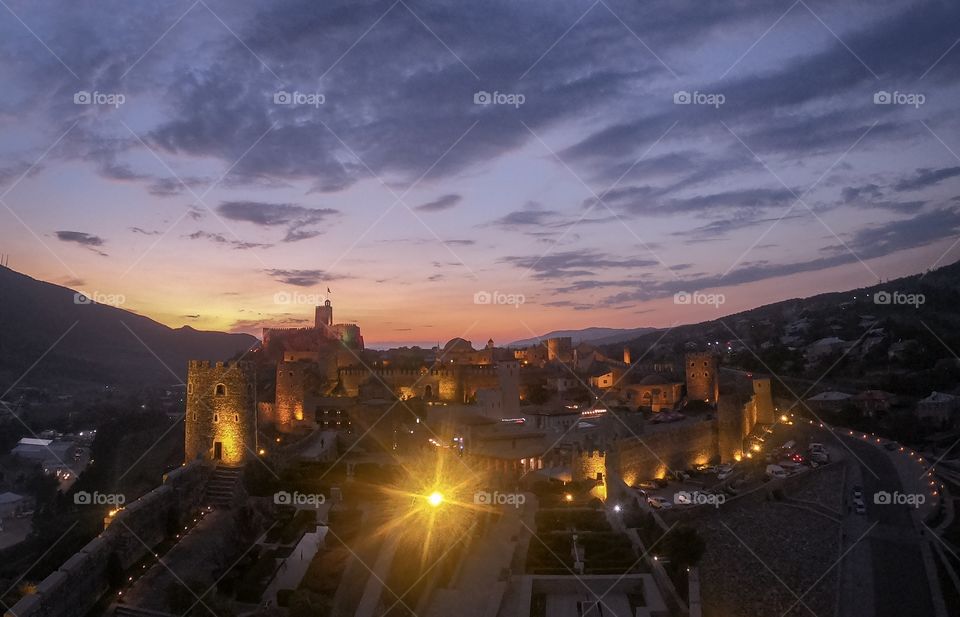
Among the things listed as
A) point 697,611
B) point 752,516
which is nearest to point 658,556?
point 697,611

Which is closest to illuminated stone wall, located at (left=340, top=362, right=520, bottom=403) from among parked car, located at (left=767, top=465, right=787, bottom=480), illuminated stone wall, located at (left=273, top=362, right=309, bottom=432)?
illuminated stone wall, located at (left=273, top=362, right=309, bottom=432)

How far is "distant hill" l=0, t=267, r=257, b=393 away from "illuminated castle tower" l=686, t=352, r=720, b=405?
4585cm

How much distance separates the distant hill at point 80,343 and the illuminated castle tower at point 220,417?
49.9 metres

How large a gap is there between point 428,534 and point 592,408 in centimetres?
1689

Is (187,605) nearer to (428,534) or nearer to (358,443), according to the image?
(428,534)

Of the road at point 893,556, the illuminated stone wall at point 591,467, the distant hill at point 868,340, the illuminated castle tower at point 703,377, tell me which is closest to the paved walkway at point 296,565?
the illuminated stone wall at point 591,467

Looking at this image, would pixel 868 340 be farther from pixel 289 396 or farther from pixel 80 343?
pixel 80 343

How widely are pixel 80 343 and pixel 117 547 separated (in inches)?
3419

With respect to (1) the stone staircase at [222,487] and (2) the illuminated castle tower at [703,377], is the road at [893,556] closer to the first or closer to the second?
(2) the illuminated castle tower at [703,377]

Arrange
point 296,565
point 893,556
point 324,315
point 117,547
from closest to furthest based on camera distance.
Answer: point 117,547, point 296,565, point 893,556, point 324,315

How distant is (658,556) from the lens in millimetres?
14289

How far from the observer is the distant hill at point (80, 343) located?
72.9 meters

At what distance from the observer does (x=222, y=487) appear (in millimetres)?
15516

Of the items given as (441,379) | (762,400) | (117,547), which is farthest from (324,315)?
(117,547)
